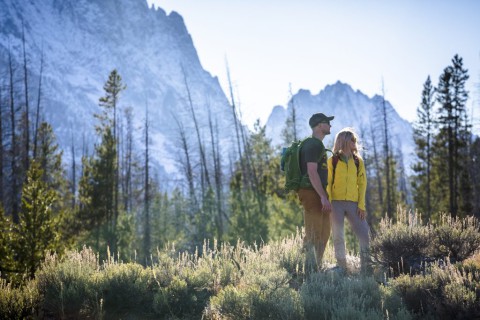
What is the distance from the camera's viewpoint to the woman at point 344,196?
553 centimetres

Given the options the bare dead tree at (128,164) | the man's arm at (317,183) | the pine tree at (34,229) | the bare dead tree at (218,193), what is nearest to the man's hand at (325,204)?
the man's arm at (317,183)

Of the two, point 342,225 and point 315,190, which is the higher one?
point 315,190

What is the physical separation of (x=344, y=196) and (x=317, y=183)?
1.71 feet

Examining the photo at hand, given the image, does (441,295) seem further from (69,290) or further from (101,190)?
(101,190)

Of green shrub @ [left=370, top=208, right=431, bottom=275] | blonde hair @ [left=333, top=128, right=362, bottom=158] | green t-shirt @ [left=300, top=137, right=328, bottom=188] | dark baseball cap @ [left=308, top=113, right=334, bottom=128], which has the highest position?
dark baseball cap @ [left=308, top=113, right=334, bottom=128]

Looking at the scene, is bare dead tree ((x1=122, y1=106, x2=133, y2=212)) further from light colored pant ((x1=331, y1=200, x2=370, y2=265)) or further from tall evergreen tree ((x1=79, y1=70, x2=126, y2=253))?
light colored pant ((x1=331, y1=200, x2=370, y2=265))

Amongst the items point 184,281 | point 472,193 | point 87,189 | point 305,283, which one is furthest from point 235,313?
point 472,193

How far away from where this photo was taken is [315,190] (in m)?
5.51

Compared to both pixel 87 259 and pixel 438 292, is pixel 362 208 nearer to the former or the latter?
pixel 438 292

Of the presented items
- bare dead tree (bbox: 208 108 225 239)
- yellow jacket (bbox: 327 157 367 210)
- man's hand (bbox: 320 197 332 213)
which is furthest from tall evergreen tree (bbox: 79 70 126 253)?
man's hand (bbox: 320 197 332 213)

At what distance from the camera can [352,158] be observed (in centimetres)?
568

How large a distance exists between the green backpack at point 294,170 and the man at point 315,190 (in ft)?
0.17

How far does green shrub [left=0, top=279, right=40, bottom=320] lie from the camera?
14.3ft

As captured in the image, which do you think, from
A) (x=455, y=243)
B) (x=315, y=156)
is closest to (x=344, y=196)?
(x=315, y=156)
